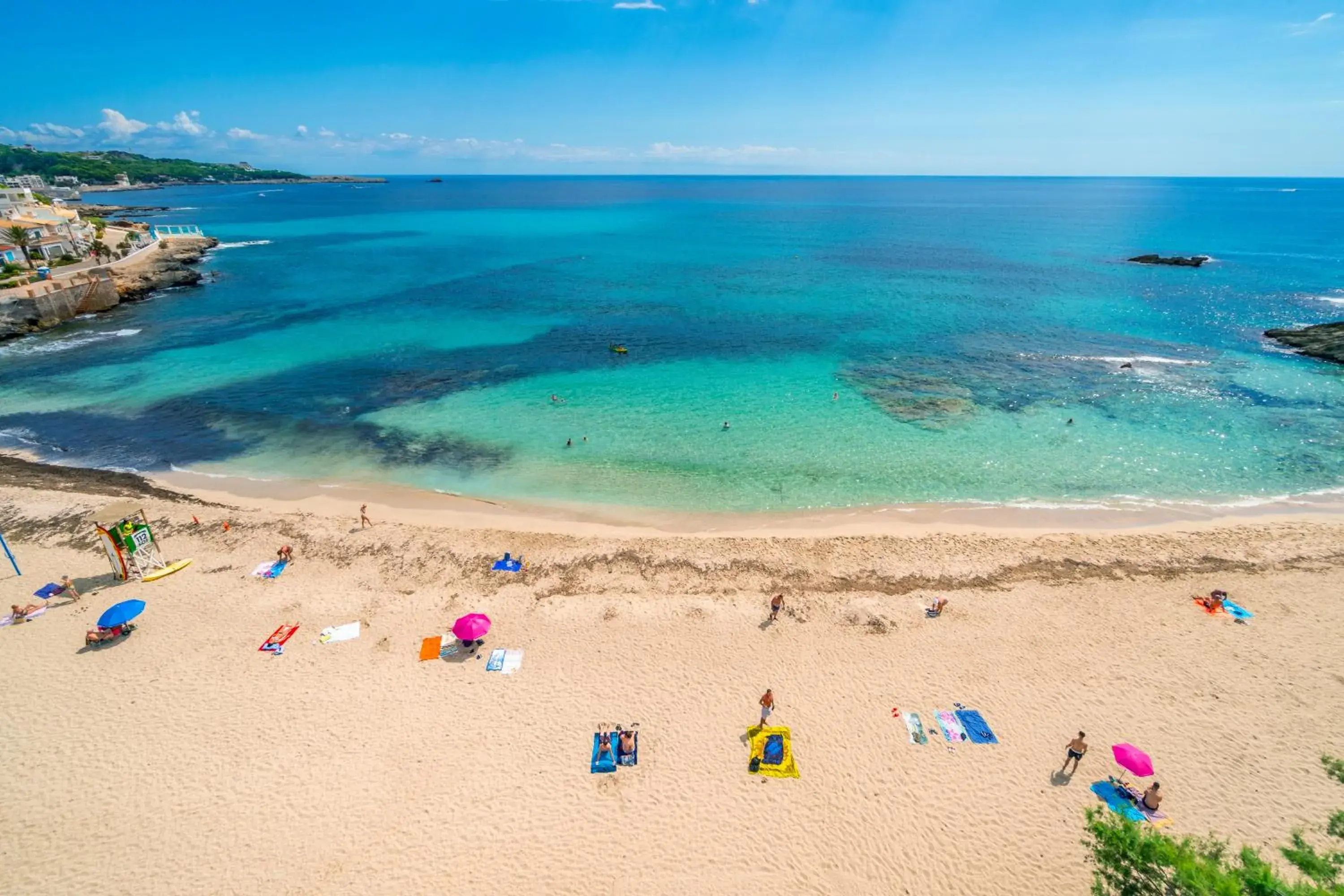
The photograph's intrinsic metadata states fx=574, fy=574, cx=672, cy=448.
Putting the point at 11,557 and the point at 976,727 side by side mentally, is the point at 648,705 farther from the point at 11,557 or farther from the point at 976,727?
the point at 11,557

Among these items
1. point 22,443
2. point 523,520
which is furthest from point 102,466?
point 523,520

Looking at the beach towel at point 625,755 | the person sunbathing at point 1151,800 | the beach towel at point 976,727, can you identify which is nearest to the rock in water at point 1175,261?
the beach towel at point 976,727

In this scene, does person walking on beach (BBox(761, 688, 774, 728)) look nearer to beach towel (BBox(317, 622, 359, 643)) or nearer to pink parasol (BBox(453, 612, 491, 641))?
pink parasol (BBox(453, 612, 491, 641))

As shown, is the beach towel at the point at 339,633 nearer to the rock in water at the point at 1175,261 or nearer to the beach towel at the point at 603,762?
the beach towel at the point at 603,762

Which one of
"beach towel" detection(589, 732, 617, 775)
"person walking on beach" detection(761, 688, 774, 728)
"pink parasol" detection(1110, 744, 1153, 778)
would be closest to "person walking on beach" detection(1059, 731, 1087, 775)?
"pink parasol" detection(1110, 744, 1153, 778)

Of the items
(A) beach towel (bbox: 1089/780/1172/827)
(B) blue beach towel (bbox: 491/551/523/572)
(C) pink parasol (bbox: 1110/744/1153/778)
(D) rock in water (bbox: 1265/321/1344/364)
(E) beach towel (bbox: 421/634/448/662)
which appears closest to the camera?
(A) beach towel (bbox: 1089/780/1172/827)

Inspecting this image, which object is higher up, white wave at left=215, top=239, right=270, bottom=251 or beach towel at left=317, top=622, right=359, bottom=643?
white wave at left=215, top=239, right=270, bottom=251
